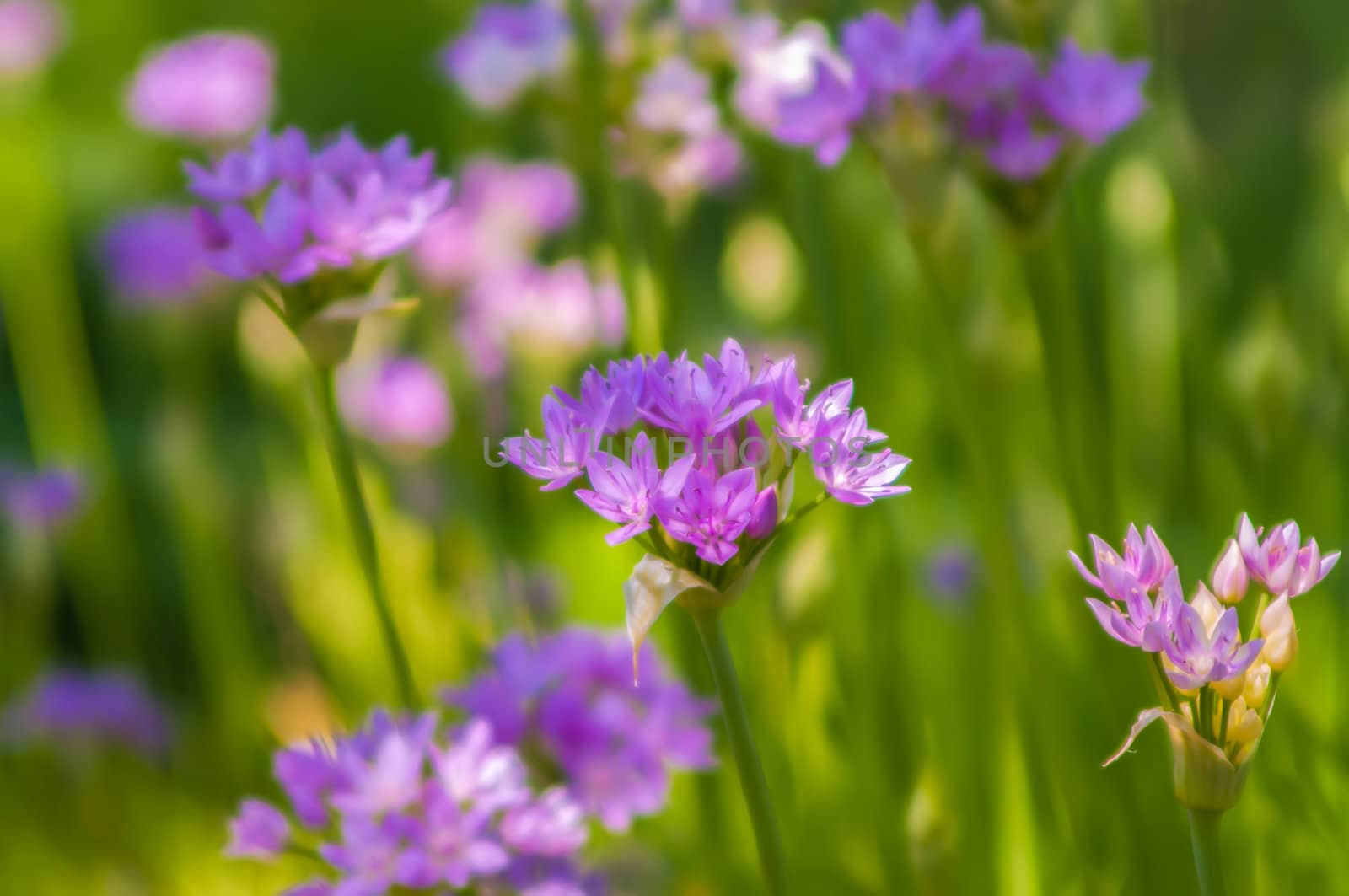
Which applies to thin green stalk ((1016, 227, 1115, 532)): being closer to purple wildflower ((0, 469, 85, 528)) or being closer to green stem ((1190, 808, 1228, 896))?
green stem ((1190, 808, 1228, 896))

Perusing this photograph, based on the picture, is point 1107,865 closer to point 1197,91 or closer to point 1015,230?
point 1015,230

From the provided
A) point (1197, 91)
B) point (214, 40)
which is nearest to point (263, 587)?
point (214, 40)

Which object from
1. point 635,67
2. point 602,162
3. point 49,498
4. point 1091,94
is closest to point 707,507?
point 1091,94

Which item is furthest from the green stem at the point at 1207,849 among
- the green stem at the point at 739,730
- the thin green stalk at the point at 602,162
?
the thin green stalk at the point at 602,162

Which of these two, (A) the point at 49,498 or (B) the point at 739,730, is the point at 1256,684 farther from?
(A) the point at 49,498

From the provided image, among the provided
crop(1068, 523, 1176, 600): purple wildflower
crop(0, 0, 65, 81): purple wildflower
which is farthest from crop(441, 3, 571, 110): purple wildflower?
crop(0, 0, 65, 81): purple wildflower

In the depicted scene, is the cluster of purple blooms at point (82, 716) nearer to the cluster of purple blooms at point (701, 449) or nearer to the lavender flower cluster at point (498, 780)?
the lavender flower cluster at point (498, 780)
